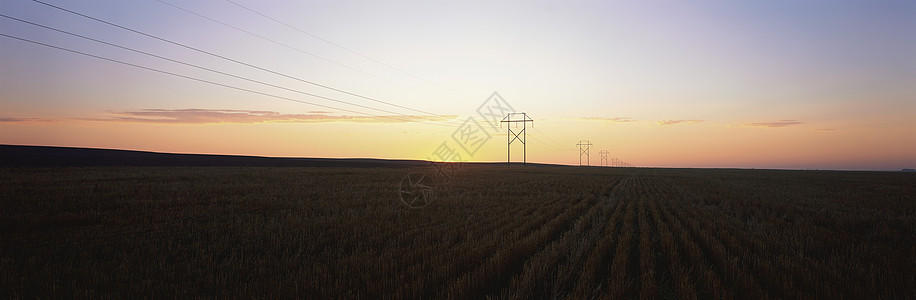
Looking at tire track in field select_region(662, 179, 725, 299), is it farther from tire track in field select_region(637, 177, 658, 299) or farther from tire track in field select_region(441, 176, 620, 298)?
tire track in field select_region(441, 176, 620, 298)

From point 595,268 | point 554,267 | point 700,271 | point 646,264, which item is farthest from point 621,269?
point 700,271

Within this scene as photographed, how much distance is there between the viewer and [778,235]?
25.2 ft

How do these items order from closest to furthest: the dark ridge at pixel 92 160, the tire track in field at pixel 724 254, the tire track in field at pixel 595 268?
the tire track in field at pixel 595 268
the tire track in field at pixel 724 254
the dark ridge at pixel 92 160

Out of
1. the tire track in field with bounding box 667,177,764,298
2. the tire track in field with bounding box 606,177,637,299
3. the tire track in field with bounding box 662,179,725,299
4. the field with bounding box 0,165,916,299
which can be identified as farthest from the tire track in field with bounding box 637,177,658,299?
the tire track in field with bounding box 667,177,764,298

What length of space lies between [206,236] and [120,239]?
4.35 feet

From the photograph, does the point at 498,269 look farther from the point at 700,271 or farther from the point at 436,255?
the point at 700,271

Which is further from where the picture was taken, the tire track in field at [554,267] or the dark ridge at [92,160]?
the dark ridge at [92,160]

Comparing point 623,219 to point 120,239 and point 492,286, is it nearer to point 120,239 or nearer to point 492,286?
point 492,286

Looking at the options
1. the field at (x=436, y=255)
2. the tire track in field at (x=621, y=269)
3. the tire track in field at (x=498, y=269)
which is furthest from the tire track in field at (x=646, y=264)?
the tire track in field at (x=498, y=269)

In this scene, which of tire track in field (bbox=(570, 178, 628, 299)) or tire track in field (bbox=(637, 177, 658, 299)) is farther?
tire track in field (bbox=(570, 178, 628, 299))

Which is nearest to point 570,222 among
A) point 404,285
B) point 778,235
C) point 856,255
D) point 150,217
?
point 778,235

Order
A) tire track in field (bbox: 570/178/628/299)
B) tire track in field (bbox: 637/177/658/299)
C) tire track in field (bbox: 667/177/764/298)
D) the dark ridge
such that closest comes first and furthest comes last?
tire track in field (bbox: 637/177/658/299), tire track in field (bbox: 570/178/628/299), tire track in field (bbox: 667/177/764/298), the dark ridge

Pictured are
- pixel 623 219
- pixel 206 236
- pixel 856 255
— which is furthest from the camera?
pixel 623 219

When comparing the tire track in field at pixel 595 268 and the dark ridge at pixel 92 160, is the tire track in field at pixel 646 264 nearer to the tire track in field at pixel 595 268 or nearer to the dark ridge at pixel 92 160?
the tire track in field at pixel 595 268
